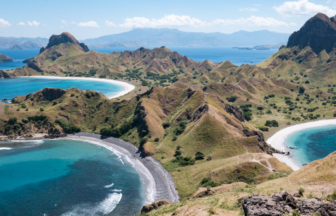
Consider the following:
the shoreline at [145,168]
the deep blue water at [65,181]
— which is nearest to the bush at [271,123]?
the shoreline at [145,168]

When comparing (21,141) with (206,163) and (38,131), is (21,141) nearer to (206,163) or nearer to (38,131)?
(38,131)

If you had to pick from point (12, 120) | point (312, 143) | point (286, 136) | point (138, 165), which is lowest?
point (312, 143)

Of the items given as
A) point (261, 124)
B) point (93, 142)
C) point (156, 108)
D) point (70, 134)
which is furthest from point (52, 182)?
point (261, 124)

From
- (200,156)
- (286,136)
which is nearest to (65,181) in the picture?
(200,156)

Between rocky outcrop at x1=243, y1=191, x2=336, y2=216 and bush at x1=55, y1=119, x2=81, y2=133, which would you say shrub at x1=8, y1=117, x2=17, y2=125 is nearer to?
bush at x1=55, y1=119, x2=81, y2=133

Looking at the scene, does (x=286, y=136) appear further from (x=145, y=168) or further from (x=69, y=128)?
(x=69, y=128)
